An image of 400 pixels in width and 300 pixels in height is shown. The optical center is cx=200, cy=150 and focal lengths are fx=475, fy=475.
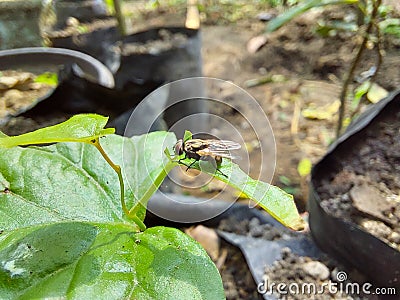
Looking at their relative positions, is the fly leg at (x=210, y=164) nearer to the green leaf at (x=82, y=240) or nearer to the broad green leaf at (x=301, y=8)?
the green leaf at (x=82, y=240)

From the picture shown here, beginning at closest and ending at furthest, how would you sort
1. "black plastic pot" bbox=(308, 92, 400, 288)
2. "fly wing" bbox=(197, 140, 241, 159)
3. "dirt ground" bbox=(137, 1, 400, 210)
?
"fly wing" bbox=(197, 140, 241, 159), "black plastic pot" bbox=(308, 92, 400, 288), "dirt ground" bbox=(137, 1, 400, 210)

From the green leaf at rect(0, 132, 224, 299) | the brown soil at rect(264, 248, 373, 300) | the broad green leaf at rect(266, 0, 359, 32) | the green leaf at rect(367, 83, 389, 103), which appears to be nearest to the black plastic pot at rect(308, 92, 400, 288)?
the brown soil at rect(264, 248, 373, 300)

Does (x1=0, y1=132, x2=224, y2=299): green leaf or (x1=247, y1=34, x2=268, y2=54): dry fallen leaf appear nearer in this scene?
(x1=0, y1=132, x2=224, y2=299): green leaf

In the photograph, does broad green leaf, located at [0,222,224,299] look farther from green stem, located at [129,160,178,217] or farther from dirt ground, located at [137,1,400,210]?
dirt ground, located at [137,1,400,210]

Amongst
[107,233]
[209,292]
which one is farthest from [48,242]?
[209,292]

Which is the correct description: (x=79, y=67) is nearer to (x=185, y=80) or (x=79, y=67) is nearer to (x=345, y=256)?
(x=185, y=80)

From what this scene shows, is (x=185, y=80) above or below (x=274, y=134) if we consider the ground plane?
above

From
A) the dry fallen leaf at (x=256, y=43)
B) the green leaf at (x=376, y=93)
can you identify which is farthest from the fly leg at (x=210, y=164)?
the dry fallen leaf at (x=256, y=43)
